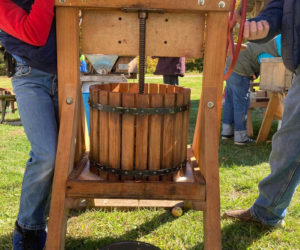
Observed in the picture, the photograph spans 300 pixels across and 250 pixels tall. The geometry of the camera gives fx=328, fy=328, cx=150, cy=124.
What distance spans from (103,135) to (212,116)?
0.56 m

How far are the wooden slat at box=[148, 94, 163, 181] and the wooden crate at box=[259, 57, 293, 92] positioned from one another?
2836 millimetres

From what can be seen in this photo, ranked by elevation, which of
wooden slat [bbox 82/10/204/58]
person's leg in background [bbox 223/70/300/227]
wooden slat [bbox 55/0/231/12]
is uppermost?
wooden slat [bbox 55/0/231/12]

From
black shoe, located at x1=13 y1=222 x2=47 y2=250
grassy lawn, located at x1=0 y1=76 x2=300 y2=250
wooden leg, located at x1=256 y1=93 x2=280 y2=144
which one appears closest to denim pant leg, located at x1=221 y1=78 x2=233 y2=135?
wooden leg, located at x1=256 y1=93 x2=280 y2=144

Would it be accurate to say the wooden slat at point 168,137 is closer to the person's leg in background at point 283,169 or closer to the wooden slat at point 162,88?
the wooden slat at point 162,88

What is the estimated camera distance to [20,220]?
1886 mm

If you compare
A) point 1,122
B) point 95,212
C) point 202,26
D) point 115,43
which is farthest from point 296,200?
point 1,122

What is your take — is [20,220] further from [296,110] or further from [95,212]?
[296,110]

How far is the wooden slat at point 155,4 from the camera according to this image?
148 cm

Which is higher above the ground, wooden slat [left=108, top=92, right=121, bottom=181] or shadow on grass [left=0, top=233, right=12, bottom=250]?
wooden slat [left=108, top=92, right=121, bottom=181]

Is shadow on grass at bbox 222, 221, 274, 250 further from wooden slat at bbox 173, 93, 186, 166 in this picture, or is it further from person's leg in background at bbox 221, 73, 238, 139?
person's leg in background at bbox 221, 73, 238, 139

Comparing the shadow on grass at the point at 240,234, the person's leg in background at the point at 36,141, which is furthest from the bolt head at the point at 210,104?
the shadow on grass at the point at 240,234

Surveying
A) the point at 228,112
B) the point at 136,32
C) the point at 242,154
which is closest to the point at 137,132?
the point at 136,32

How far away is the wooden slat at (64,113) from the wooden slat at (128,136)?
258 millimetres

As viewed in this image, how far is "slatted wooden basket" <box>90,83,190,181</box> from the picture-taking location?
1578 millimetres
